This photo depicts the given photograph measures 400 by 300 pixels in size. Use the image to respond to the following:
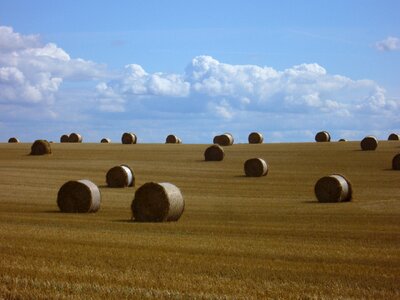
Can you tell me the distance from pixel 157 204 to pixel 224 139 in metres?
40.5

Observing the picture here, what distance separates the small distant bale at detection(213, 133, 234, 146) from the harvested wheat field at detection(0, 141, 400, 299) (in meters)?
22.8

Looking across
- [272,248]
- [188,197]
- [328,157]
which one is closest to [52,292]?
[272,248]

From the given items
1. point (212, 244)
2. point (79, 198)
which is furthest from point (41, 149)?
point (212, 244)

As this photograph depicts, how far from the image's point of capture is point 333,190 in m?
28.5

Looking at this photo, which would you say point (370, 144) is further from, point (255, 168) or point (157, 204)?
point (157, 204)

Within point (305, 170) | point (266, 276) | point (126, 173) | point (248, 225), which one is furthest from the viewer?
point (305, 170)

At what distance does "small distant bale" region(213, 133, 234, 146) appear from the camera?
6097 cm

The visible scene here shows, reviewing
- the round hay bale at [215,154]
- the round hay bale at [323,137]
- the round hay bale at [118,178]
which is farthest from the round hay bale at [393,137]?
the round hay bale at [118,178]

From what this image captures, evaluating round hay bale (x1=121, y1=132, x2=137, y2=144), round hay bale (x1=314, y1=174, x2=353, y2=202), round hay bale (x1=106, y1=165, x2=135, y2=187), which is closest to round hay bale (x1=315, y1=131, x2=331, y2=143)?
round hay bale (x1=121, y1=132, x2=137, y2=144)

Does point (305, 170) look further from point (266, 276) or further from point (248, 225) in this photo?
point (266, 276)

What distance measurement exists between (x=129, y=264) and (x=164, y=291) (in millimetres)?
2474

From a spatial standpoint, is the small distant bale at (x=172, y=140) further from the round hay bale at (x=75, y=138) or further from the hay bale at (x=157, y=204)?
the hay bale at (x=157, y=204)

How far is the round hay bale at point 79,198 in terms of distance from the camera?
78.1 ft

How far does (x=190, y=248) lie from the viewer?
1466 cm
